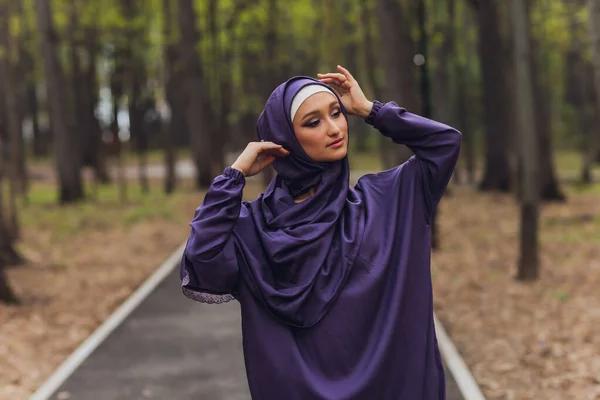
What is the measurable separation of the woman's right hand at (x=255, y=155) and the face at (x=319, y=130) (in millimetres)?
93

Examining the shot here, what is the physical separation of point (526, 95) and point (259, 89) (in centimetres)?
2140

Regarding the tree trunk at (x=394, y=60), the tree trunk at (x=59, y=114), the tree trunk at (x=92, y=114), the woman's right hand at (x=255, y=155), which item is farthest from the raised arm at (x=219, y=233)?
the tree trunk at (x=92, y=114)

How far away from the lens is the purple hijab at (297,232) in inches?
127

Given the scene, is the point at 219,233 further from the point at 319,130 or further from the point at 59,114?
the point at 59,114

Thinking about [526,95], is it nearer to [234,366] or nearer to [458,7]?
[234,366]

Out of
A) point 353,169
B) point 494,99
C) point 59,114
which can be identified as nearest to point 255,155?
point 59,114

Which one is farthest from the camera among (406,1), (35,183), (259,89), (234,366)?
(35,183)

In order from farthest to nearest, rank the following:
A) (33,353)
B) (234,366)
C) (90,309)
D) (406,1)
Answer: (406,1) → (90,309) → (33,353) → (234,366)

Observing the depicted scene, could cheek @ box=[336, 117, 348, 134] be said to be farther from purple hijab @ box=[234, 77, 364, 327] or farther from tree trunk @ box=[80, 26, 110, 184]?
tree trunk @ box=[80, 26, 110, 184]

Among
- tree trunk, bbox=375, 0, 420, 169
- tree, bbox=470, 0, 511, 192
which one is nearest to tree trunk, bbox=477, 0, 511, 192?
tree, bbox=470, 0, 511, 192

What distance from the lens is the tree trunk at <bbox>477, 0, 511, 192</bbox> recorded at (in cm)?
2348

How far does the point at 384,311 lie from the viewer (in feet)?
10.9

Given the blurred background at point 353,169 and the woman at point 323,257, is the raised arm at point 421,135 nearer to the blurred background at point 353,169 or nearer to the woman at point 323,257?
the woman at point 323,257

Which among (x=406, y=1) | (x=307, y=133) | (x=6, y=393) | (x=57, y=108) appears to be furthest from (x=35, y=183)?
(x=307, y=133)
